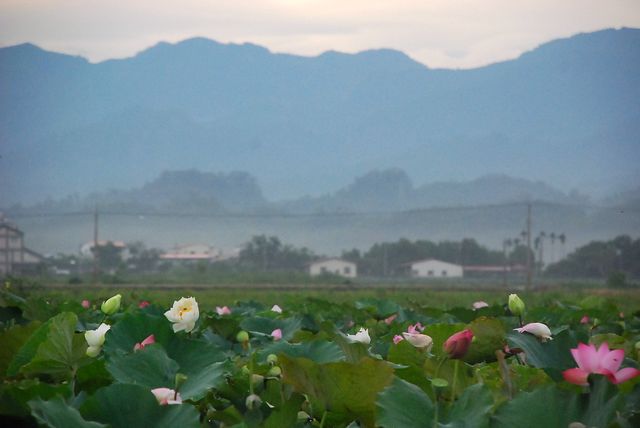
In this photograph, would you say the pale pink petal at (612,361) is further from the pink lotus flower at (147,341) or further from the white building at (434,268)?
the white building at (434,268)

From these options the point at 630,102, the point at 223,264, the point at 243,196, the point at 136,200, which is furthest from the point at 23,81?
the point at 223,264

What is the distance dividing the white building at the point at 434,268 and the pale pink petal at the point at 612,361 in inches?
2067

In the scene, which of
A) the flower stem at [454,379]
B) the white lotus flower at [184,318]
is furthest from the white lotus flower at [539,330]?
the white lotus flower at [184,318]

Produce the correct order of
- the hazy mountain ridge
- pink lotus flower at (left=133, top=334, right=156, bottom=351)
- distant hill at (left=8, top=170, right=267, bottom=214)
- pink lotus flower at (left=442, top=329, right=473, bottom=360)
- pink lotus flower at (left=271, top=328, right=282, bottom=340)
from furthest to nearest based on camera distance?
the hazy mountain ridge, distant hill at (left=8, top=170, right=267, bottom=214), pink lotus flower at (left=271, top=328, right=282, bottom=340), pink lotus flower at (left=133, top=334, right=156, bottom=351), pink lotus flower at (left=442, top=329, right=473, bottom=360)

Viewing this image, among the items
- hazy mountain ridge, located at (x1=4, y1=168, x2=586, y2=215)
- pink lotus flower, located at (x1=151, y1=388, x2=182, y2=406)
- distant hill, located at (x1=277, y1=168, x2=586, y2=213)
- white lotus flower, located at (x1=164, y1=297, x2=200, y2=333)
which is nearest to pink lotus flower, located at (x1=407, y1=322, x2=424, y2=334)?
white lotus flower, located at (x1=164, y1=297, x2=200, y2=333)

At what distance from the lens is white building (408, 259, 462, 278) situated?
55250 millimetres

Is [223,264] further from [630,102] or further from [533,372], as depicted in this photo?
[630,102]

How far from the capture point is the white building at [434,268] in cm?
5525

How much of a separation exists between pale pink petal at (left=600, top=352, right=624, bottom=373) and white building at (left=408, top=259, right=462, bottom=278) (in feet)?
172

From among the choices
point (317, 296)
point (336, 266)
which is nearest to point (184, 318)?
point (317, 296)

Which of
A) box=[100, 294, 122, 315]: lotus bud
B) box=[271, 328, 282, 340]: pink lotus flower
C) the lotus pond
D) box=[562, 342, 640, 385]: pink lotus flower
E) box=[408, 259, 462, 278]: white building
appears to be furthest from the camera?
box=[408, 259, 462, 278]: white building

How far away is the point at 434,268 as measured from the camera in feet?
186

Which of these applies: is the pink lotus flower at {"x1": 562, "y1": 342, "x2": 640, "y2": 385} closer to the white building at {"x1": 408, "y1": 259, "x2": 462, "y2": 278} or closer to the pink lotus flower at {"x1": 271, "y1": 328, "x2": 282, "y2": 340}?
the pink lotus flower at {"x1": 271, "y1": 328, "x2": 282, "y2": 340}

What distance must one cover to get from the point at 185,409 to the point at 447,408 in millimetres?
395
